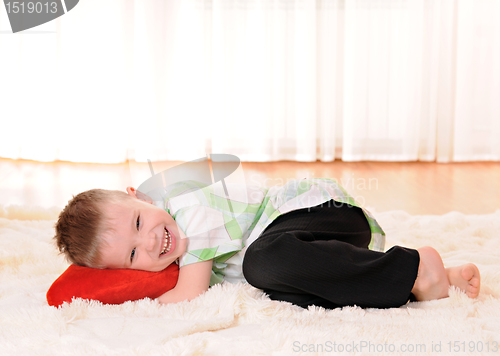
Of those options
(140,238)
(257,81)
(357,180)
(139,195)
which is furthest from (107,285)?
(257,81)

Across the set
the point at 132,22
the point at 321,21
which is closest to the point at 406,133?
the point at 321,21

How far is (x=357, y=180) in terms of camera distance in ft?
7.80

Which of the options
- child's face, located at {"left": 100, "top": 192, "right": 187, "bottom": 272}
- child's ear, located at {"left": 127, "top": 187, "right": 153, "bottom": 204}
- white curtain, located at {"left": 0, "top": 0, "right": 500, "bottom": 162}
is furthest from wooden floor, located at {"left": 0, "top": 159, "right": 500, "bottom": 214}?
child's face, located at {"left": 100, "top": 192, "right": 187, "bottom": 272}

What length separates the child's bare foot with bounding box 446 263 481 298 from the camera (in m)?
0.86

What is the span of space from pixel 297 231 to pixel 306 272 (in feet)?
0.33

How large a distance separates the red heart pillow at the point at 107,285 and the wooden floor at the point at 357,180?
896 millimetres

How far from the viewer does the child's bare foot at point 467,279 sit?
859mm

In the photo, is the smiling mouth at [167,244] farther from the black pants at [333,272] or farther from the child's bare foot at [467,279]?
the child's bare foot at [467,279]

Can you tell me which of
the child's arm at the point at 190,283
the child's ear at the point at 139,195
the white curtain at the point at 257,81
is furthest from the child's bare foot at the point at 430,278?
the white curtain at the point at 257,81

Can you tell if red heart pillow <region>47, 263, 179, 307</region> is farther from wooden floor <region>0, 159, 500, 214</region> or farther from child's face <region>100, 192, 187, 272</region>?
wooden floor <region>0, 159, 500, 214</region>

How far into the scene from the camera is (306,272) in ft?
2.65

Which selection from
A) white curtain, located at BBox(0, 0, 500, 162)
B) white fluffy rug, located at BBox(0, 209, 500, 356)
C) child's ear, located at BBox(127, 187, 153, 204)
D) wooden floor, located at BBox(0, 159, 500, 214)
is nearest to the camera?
white fluffy rug, located at BBox(0, 209, 500, 356)

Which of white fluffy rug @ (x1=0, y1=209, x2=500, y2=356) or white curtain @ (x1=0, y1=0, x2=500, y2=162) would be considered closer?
white fluffy rug @ (x1=0, y1=209, x2=500, y2=356)

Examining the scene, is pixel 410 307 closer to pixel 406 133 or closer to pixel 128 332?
pixel 128 332
